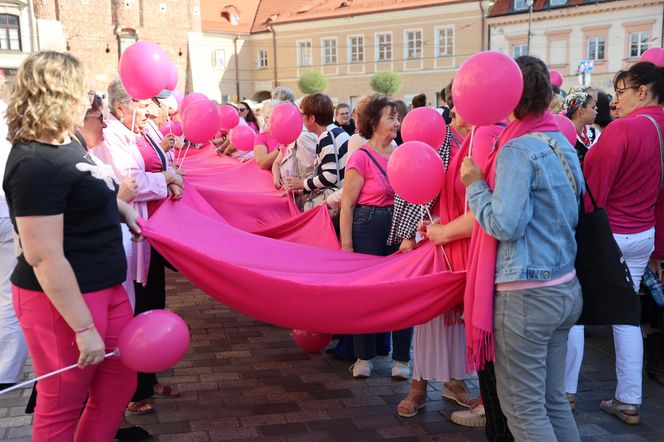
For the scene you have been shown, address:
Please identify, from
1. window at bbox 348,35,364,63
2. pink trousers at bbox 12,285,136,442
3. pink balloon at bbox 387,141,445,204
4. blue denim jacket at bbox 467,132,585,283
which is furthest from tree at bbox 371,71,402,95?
pink trousers at bbox 12,285,136,442

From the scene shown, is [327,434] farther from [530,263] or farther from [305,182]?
[305,182]

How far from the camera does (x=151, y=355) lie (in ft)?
8.43

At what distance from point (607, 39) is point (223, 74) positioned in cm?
2849

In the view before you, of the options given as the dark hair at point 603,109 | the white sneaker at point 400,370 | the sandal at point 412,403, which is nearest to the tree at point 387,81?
the dark hair at point 603,109

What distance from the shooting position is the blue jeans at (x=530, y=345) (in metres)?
2.66

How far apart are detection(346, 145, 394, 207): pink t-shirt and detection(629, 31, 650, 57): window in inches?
1463

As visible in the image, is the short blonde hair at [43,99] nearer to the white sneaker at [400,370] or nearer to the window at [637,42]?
the white sneaker at [400,370]

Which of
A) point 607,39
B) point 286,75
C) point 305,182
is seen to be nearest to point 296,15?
point 286,75

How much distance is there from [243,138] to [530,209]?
17.4ft

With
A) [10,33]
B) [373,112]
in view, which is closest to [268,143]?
[373,112]

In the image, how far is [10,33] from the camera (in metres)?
39.1

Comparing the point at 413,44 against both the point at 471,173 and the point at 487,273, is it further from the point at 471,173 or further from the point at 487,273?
the point at 487,273

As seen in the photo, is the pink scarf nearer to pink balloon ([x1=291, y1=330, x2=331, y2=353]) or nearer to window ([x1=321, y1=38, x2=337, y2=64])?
pink balloon ([x1=291, y1=330, x2=331, y2=353])

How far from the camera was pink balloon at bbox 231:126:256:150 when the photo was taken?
7.46m
